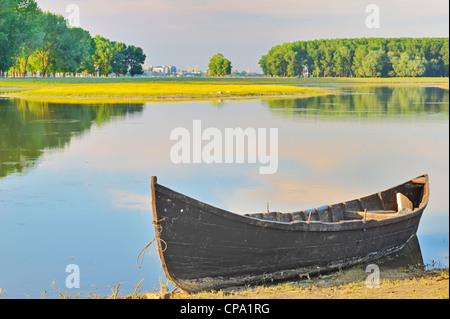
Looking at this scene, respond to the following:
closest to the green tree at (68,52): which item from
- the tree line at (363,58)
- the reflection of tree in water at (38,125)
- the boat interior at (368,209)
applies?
the reflection of tree in water at (38,125)

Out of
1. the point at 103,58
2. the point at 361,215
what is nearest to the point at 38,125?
the point at 361,215

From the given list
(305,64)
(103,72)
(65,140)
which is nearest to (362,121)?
(65,140)

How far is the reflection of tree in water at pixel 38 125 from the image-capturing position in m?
26.9

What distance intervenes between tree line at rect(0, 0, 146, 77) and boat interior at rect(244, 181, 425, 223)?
215 ft

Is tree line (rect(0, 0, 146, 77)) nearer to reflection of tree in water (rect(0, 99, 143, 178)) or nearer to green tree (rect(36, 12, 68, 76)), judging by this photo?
green tree (rect(36, 12, 68, 76))

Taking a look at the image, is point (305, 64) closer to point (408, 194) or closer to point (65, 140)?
point (65, 140)

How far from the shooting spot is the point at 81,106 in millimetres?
55250

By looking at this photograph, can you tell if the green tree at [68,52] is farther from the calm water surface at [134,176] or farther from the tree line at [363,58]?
the tree line at [363,58]

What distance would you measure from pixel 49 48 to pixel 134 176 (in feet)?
296

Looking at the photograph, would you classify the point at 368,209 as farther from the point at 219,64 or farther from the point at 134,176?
the point at 219,64

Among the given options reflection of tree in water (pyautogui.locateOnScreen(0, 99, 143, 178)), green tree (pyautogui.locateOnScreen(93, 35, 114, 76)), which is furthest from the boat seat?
green tree (pyautogui.locateOnScreen(93, 35, 114, 76))

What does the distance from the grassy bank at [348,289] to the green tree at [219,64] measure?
537ft
